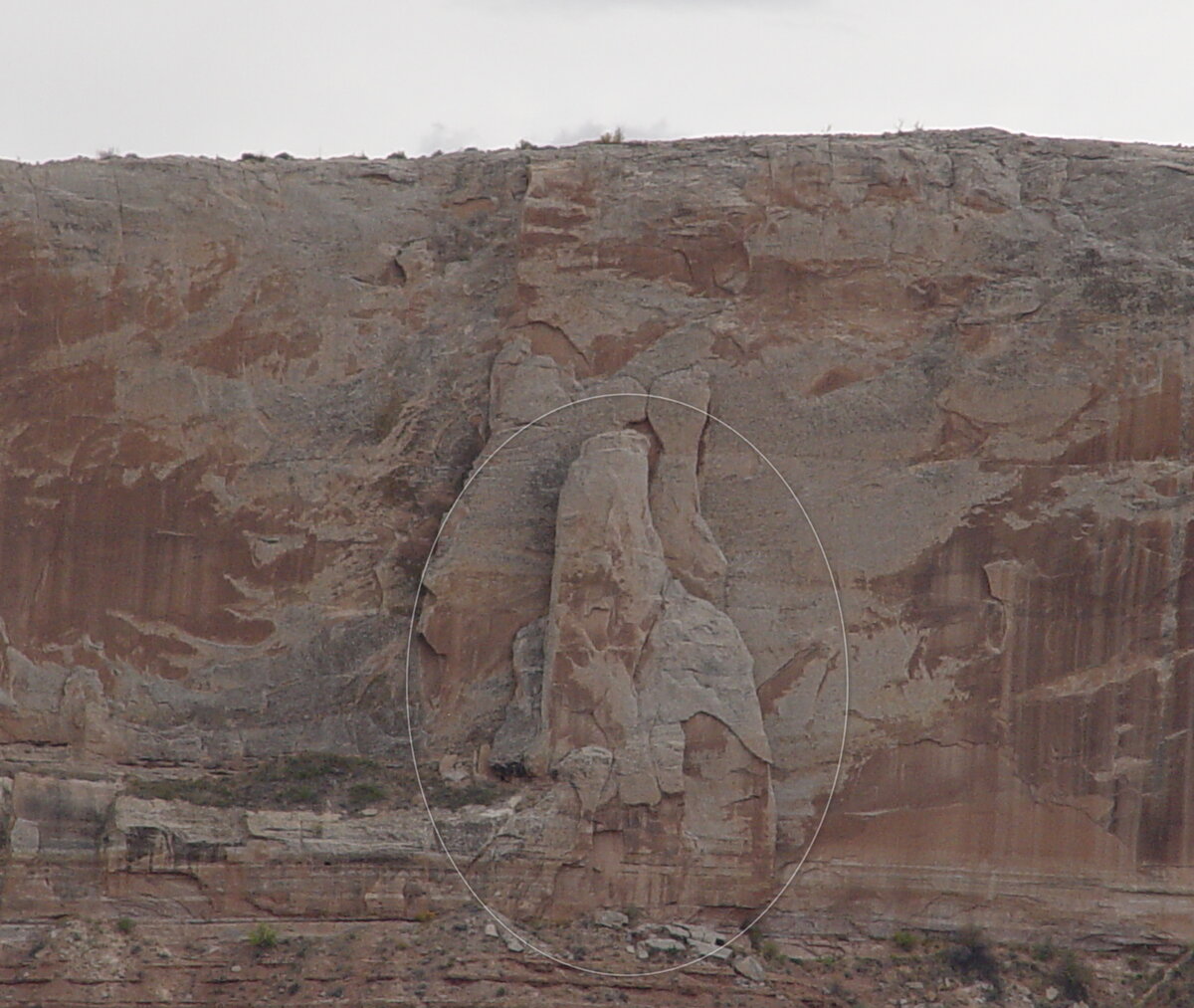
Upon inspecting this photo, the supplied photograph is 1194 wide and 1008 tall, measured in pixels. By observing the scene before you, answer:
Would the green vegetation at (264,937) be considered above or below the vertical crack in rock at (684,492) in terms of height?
below

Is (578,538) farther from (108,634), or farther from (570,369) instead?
(108,634)

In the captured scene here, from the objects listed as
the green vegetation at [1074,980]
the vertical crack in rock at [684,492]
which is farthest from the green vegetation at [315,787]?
the green vegetation at [1074,980]

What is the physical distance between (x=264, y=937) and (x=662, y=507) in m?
5.26

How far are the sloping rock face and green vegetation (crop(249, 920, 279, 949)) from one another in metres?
1.77

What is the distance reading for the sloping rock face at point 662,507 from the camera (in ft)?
74.0

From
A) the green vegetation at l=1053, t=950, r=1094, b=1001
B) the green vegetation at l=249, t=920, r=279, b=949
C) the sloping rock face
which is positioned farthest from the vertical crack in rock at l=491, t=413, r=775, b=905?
the green vegetation at l=1053, t=950, r=1094, b=1001

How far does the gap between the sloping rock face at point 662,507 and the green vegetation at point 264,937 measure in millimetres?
1767

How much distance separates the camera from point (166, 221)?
77.2 ft

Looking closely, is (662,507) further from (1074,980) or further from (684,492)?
(1074,980)

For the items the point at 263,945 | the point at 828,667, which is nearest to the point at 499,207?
the point at 828,667

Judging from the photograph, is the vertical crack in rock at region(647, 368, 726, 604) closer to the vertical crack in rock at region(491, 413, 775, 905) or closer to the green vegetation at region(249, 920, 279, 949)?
the vertical crack in rock at region(491, 413, 775, 905)

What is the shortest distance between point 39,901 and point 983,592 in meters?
8.95

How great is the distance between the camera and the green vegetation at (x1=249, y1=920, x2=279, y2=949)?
862 inches

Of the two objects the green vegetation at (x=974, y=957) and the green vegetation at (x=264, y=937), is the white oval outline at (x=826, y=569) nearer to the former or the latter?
the green vegetation at (x=974, y=957)
